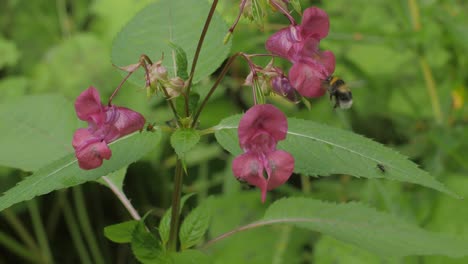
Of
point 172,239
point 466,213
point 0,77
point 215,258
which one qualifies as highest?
point 0,77

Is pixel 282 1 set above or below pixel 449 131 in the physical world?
above

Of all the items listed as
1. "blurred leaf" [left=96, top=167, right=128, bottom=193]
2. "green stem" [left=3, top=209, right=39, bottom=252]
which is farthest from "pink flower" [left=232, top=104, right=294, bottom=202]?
"green stem" [left=3, top=209, right=39, bottom=252]

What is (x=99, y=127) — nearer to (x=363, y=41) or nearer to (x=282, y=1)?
(x=282, y=1)

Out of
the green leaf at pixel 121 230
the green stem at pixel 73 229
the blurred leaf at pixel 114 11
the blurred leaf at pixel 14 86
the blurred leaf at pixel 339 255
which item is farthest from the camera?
the blurred leaf at pixel 114 11

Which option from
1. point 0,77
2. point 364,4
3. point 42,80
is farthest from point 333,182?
point 0,77

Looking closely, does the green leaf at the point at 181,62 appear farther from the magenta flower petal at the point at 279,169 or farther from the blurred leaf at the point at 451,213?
the blurred leaf at the point at 451,213

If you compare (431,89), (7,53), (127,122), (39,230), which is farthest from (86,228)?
(127,122)

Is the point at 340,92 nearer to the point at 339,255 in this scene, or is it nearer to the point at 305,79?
the point at 305,79

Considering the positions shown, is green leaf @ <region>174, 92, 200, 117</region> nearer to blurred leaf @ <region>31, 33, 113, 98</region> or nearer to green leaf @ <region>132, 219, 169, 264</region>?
green leaf @ <region>132, 219, 169, 264</region>

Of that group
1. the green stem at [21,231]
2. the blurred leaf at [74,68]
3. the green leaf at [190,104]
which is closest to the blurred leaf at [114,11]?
the blurred leaf at [74,68]
